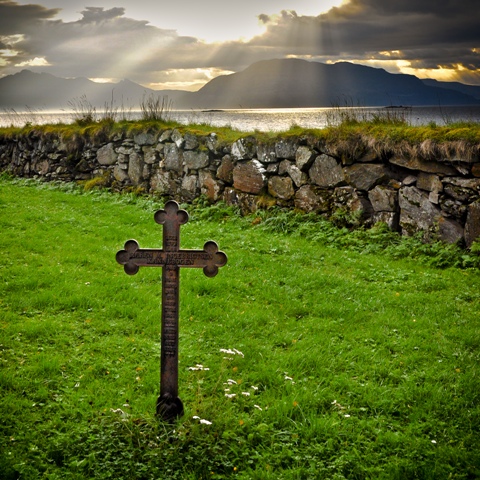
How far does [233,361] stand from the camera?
5.20 meters

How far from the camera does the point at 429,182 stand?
9.40 metres

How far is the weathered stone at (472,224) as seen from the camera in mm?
8742

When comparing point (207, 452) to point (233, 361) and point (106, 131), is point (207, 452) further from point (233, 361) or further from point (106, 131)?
point (106, 131)

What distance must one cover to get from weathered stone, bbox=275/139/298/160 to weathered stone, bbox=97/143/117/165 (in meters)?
5.86

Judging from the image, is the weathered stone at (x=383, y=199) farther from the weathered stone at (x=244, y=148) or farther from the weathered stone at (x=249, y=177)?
the weathered stone at (x=244, y=148)

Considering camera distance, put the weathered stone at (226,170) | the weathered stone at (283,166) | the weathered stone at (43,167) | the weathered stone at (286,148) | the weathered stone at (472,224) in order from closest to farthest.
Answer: the weathered stone at (472,224)
the weathered stone at (286,148)
the weathered stone at (283,166)
the weathered stone at (226,170)
the weathered stone at (43,167)

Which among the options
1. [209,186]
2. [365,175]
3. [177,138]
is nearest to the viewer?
[365,175]

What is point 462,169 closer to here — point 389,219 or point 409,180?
point 409,180

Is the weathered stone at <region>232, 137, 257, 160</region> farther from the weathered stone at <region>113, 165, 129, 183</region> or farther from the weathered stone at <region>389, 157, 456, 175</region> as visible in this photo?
the weathered stone at <region>113, 165, 129, 183</region>

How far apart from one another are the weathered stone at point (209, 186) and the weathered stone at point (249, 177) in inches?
21.7

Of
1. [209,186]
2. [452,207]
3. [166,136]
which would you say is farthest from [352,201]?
[166,136]

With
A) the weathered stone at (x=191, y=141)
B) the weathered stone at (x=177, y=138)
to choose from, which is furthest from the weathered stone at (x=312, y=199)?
the weathered stone at (x=177, y=138)

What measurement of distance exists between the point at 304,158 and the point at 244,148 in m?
1.69

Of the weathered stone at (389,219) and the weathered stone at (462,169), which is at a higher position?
the weathered stone at (462,169)
